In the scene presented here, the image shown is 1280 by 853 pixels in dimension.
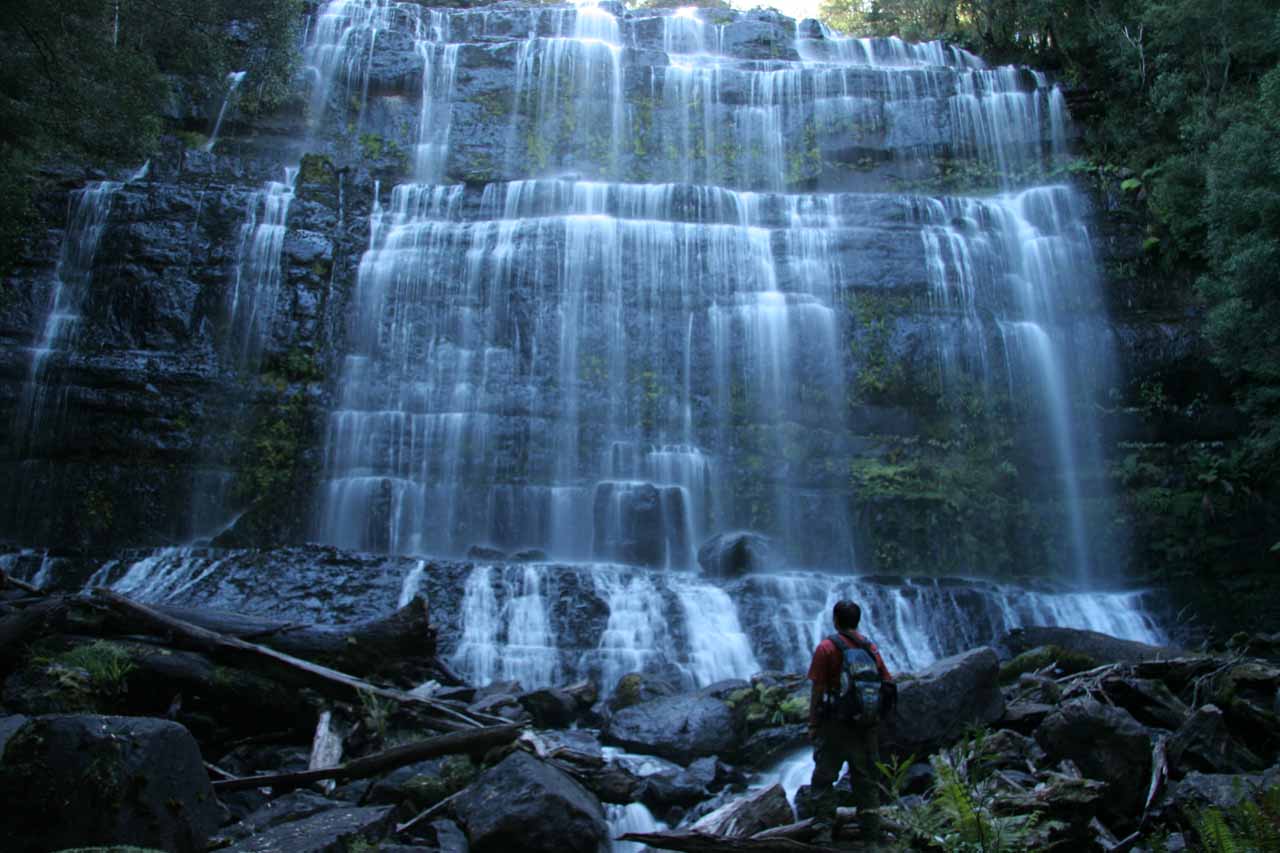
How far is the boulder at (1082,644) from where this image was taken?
10.7 metres

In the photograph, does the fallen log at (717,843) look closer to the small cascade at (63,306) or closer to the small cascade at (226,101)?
the small cascade at (63,306)

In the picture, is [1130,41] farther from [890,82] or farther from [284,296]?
[284,296]

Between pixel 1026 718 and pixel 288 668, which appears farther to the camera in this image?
pixel 1026 718

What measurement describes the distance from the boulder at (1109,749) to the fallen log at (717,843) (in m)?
2.10

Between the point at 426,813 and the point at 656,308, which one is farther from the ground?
the point at 656,308

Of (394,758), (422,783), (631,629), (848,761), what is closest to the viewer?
(848,761)

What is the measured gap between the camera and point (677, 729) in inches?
330

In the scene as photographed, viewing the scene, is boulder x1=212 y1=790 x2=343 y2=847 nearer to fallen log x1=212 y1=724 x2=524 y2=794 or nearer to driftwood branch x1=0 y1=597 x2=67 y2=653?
fallen log x1=212 y1=724 x2=524 y2=794

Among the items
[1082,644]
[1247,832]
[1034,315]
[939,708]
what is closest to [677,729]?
[939,708]

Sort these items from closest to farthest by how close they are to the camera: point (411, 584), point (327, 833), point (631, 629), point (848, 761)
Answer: point (327, 833) → point (848, 761) → point (631, 629) → point (411, 584)

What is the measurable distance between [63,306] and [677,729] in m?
14.8

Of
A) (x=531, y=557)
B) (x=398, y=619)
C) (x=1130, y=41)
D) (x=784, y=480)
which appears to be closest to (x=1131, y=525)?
(x=784, y=480)

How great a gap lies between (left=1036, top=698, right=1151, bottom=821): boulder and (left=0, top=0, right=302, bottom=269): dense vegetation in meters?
13.5

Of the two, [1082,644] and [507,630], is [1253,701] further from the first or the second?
[507,630]
